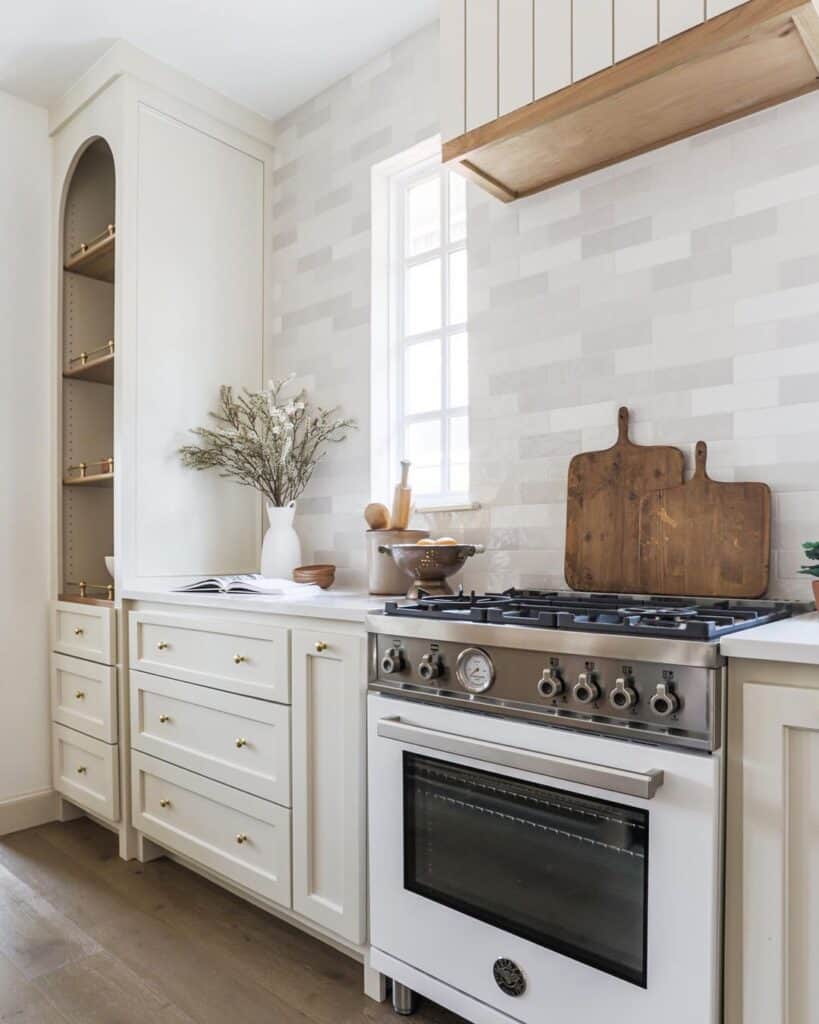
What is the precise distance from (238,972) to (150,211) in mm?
2436

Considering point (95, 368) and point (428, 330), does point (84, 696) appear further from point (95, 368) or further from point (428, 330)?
point (428, 330)

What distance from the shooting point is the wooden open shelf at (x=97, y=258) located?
9.19ft

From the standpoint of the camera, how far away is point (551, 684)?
1433 mm

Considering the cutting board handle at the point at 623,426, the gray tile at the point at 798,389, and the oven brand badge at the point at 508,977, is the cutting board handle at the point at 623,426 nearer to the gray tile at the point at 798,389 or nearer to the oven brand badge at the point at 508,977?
A: the gray tile at the point at 798,389

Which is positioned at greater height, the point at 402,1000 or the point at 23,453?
the point at 23,453

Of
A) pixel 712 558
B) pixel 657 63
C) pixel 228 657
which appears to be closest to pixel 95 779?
pixel 228 657

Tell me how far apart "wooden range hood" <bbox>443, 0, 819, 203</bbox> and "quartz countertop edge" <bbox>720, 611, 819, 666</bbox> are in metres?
1.17

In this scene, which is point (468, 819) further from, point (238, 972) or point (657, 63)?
point (657, 63)

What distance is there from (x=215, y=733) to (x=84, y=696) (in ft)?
2.71

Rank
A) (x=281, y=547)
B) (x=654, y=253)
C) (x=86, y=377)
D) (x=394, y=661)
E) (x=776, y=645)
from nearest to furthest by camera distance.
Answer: (x=776, y=645) → (x=394, y=661) → (x=654, y=253) → (x=281, y=547) → (x=86, y=377)

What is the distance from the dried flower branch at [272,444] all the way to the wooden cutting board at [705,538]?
1.21m

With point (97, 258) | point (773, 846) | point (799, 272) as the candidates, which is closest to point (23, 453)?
point (97, 258)

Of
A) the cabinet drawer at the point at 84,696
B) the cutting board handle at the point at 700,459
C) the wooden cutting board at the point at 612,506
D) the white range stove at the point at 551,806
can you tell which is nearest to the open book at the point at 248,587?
the cabinet drawer at the point at 84,696

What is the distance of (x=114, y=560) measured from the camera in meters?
2.68
